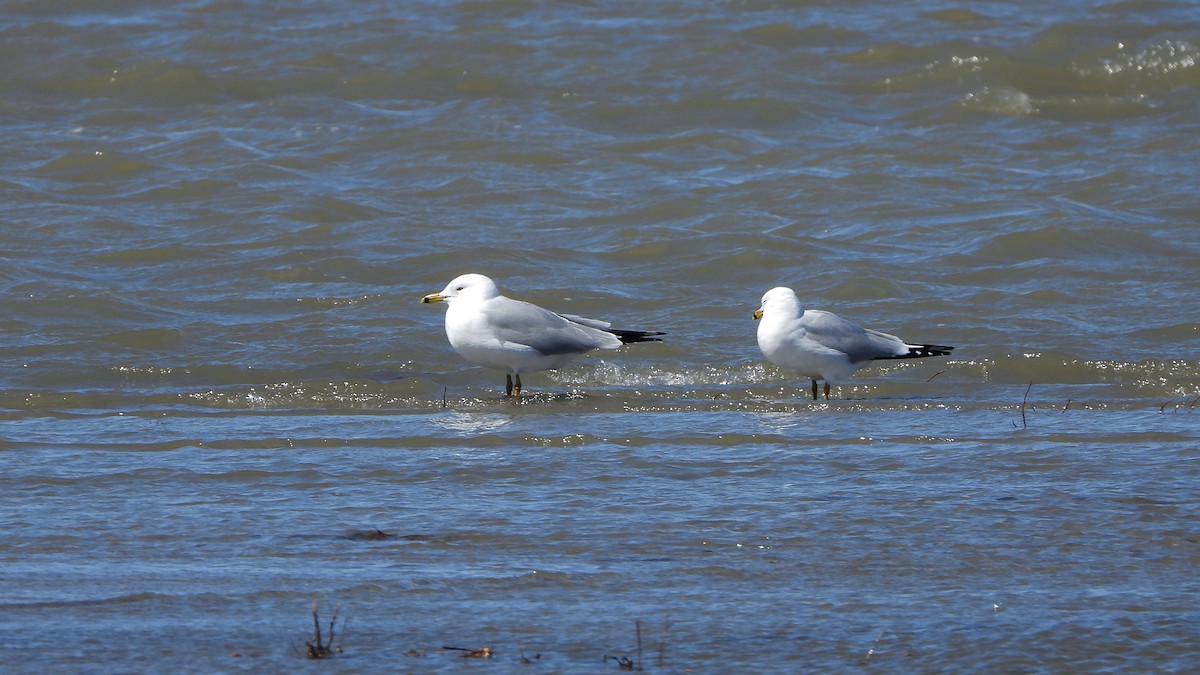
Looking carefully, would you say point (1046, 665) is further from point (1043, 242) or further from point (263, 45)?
point (263, 45)

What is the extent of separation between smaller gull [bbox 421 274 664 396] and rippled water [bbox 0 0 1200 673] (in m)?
0.20

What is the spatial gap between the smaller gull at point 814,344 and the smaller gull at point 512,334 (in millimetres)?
632

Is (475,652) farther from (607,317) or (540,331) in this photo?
(607,317)

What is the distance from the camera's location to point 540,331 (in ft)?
23.9

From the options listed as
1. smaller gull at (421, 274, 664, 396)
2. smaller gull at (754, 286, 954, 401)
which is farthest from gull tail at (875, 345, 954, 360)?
smaller gull at (421, 274, 664, 396)

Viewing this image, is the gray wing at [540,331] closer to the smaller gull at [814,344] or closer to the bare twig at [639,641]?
the smaller gull at [814,344]

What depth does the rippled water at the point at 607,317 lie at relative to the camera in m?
3.61

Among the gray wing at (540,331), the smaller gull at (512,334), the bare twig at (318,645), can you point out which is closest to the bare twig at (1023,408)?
the smaller gull at (512,334)

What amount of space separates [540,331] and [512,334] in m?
0.15

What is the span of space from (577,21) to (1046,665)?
13.1 metres

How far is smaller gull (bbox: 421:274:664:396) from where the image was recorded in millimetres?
7191

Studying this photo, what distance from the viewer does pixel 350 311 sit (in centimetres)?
905

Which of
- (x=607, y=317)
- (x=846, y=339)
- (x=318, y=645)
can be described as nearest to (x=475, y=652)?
(x=318, y=645)

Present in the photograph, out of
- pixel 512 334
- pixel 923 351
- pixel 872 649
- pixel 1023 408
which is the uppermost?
pixel 512 334
